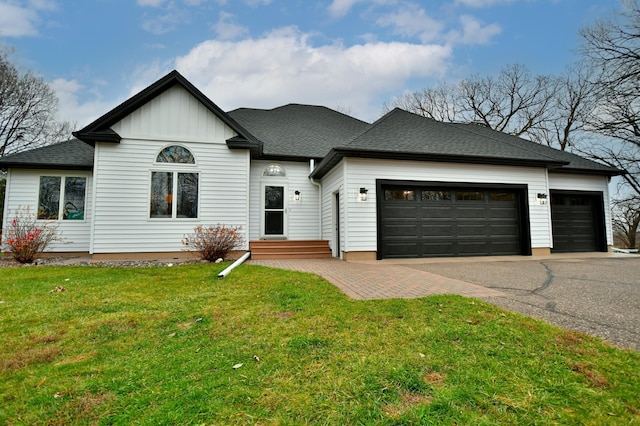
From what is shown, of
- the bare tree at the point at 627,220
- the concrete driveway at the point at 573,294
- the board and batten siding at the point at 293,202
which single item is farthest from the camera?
the bare tree at the point at 627,220

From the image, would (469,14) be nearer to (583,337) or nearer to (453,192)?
(453,192)

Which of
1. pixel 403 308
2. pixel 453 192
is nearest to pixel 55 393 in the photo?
pixel 403 308

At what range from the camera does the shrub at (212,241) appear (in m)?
8.35

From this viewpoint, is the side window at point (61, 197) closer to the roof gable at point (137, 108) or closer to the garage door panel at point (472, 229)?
the roof gable at point (137, 108)

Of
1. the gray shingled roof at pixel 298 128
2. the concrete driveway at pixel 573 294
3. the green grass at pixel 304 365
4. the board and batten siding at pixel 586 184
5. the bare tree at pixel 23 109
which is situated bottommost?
the green grass at pixel 304 365

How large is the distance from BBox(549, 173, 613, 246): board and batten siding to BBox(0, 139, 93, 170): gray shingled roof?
17.0 meters

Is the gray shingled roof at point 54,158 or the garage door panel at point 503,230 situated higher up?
the gray shingled roof at point 54,158

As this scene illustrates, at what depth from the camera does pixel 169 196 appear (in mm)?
9266

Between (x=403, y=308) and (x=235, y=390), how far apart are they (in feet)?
7.56

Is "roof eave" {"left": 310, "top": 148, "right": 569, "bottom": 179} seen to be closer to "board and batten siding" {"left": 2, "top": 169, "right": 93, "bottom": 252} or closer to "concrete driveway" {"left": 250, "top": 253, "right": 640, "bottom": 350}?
"concrete driveway" {"left": 250, "top": 253, "right": 640, "bottom": 350}

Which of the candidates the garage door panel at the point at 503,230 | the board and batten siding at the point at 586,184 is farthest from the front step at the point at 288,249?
the board and batten siding at the point at 586,184

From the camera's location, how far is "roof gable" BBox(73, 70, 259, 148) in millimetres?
8688

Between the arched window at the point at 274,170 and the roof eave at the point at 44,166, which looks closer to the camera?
the roof eave at the point at 44,166

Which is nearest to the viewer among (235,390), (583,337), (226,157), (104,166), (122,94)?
(235,390)
